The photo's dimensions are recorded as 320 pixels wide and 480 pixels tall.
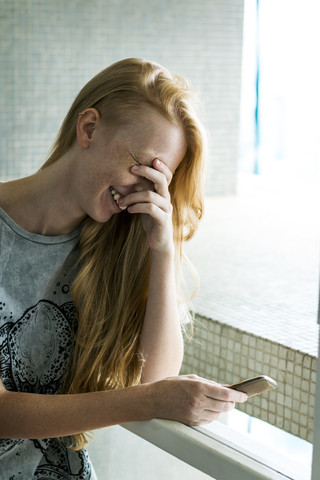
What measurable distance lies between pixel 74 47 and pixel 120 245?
140 cm

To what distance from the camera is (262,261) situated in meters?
2.41

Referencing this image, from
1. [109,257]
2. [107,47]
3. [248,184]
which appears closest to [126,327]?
[109,257]

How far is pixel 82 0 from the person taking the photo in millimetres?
2469

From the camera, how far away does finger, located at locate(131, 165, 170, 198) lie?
43.1 inches

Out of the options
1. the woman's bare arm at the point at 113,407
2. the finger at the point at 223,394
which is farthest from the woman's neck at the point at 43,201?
the finger at the point at 223,394

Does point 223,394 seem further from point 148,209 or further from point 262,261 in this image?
point 262,261

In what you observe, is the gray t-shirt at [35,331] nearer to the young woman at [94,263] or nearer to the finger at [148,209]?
the young woman at [94,263]

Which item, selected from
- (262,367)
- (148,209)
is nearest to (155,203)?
(148,209)

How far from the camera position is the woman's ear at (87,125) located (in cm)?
113

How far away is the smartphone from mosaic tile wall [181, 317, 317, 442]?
496 mm

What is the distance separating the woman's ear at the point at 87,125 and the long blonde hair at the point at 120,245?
0.02 metres

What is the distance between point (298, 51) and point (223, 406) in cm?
234

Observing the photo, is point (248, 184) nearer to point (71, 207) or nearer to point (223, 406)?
point (71, 207)

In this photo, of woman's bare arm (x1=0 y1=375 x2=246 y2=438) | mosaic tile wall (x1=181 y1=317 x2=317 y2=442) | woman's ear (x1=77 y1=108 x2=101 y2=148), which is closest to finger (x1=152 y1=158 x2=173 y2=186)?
woman's ear (x1=77 y1=108 x2=101 y2=148)
